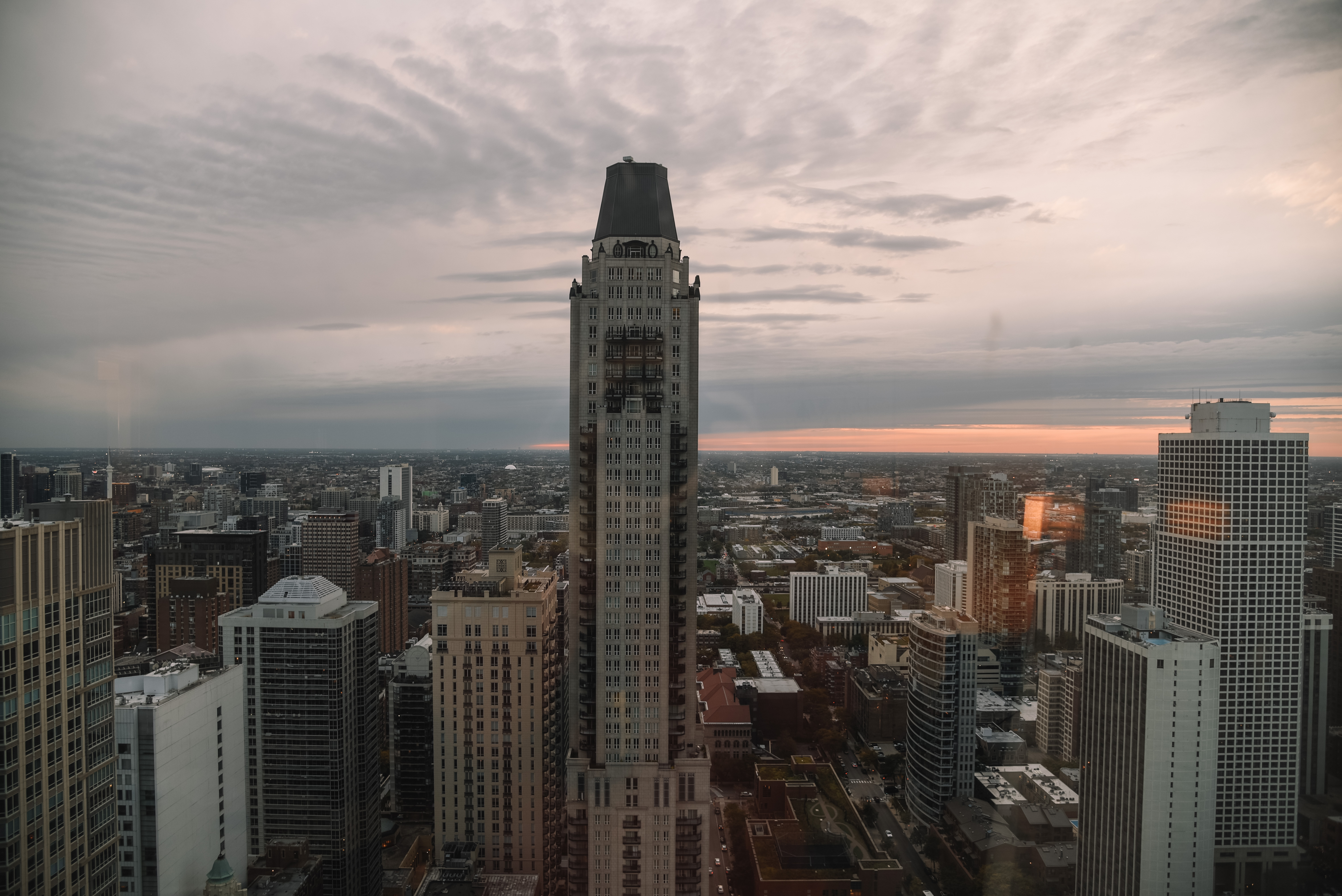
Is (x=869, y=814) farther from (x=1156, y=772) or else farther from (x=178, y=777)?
(x=178, y=777)

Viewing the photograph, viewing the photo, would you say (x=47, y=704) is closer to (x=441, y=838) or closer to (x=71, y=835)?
(x=71, y=835)

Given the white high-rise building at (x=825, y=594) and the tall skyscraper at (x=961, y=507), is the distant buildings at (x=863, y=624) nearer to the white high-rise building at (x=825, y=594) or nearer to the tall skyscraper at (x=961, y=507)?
the white high-rise building at (x=825, y=594)

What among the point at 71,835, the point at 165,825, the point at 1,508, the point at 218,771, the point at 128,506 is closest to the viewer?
the point at 1,508

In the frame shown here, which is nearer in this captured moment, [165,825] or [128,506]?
[165,825]

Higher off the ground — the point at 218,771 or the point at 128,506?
the point at 128,506

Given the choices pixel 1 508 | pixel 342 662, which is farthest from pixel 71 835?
pixel 342 662

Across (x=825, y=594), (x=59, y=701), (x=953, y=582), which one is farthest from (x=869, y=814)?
(x=59, y=701)

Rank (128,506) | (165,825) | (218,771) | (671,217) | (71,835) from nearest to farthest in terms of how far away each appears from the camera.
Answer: (71,835), (165,825), (128,506), (218,771), (671,217)
